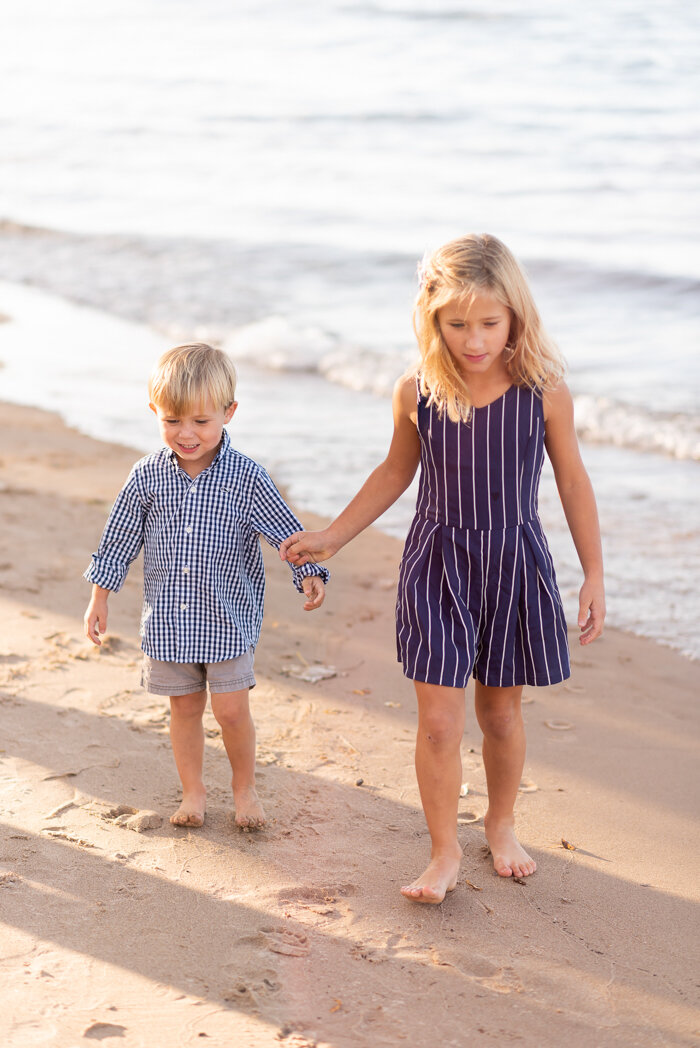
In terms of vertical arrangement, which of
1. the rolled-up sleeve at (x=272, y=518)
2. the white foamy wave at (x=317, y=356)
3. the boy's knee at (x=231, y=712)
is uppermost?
the white foamy wave at (x=317, y=356)

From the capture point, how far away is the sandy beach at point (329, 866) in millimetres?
2350

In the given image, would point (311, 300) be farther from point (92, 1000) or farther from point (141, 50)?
point (141, 50)

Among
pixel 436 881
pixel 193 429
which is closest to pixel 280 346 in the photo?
pixel 193 429

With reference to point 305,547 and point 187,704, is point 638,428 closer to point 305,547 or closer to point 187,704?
point 305,547

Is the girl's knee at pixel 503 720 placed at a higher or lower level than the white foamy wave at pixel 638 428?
lower

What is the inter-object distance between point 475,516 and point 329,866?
38.8 inches

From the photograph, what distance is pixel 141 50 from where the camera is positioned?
35094 millimetres

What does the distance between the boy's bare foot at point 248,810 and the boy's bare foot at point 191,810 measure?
10 centimetres

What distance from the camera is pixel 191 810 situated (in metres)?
3.10

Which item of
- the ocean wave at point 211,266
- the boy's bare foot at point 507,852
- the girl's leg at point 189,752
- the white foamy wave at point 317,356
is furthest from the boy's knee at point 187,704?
the ocean wave at point 211,266

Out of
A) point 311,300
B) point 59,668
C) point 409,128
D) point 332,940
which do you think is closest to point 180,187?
point 409,128

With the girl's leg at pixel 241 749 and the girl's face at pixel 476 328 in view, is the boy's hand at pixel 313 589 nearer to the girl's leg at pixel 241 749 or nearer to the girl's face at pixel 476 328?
the girl's leg at pixel 241 749

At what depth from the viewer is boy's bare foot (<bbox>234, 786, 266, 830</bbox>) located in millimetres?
3084

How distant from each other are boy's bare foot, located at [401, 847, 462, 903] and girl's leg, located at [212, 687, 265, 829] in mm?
498
